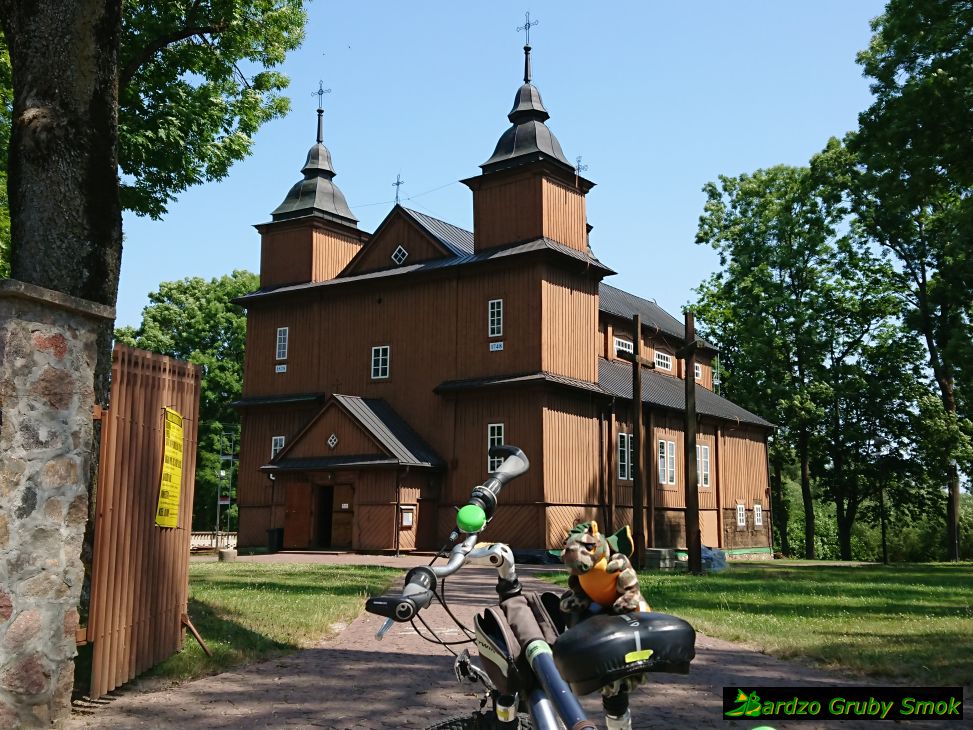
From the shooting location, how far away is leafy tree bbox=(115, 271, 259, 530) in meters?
53.8

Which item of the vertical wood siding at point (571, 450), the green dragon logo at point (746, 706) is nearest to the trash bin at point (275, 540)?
the vertical wood siding at point (571, 450)

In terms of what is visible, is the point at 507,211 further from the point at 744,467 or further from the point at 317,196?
the point at 744,467

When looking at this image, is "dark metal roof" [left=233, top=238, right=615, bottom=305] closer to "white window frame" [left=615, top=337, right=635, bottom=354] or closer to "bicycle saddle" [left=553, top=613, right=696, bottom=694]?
"white window frame" [left=615, top=337, right=635, bottom=354]

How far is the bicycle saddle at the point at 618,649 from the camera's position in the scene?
3.12 m

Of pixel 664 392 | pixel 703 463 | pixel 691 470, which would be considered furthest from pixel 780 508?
pixel 691 470

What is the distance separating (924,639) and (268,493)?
2625 centimetres

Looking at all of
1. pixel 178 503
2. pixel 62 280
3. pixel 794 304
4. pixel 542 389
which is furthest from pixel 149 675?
pixel 794 304

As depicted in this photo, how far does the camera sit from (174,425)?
8352 millimetres

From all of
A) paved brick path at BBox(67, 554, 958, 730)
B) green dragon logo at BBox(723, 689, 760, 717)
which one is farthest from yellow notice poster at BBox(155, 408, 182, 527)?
green dragon logo at BBox(723, 689, 760, 717)

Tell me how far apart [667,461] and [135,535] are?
2795 cm

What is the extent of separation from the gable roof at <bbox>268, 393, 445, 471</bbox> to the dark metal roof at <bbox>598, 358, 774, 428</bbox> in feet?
21.2

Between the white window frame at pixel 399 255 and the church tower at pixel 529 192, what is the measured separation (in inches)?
137

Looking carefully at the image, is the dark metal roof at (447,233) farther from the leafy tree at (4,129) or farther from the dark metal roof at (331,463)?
the leafy tree at (4,129)

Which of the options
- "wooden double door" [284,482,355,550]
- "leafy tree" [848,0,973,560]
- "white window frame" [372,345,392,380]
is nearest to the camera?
"leafy tree" [848,0,973,560]
